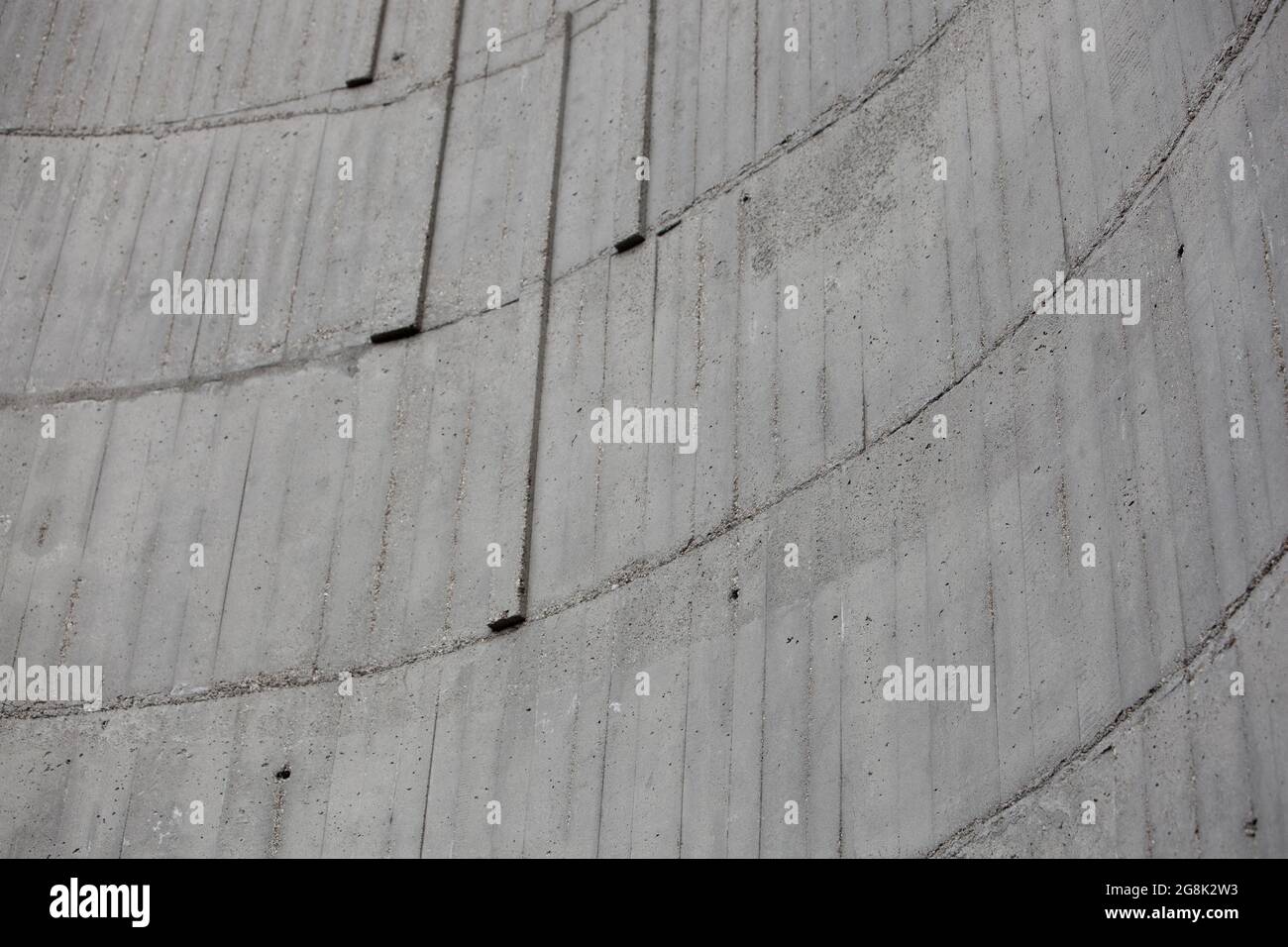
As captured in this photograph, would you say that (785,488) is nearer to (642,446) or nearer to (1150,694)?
(642,446)

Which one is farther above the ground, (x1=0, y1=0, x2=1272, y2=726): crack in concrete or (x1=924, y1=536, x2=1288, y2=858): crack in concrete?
(x1=0, y1=0, x2=1272, y2=726): crack in concrete

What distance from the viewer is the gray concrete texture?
23.9ft

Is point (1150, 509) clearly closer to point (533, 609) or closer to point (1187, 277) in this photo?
point (1187, 277)

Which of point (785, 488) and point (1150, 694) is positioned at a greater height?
point (785, 488)

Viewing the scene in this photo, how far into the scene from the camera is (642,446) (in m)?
9.35

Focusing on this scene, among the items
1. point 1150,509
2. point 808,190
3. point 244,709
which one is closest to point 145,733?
point 244,709

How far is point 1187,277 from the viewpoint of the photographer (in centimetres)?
754

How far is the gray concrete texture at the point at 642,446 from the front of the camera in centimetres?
729

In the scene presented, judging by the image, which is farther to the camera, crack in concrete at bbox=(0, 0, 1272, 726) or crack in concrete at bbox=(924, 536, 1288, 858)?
crack in concrete at bbox=(0, 0, 1272, 726)

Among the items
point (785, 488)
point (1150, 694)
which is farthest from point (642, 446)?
point (1150, 694)

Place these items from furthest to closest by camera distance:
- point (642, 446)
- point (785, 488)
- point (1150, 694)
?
point (642, 446) → point (785, 488) → point (1150, 694)

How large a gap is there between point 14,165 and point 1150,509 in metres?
8.61

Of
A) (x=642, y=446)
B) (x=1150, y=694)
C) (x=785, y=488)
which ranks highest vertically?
(x=642, y=446)

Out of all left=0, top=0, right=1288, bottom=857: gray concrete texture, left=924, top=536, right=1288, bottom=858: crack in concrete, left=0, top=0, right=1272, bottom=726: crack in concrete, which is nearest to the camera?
left=924, top=536, right=1288, bottom=858: crack in concrete
